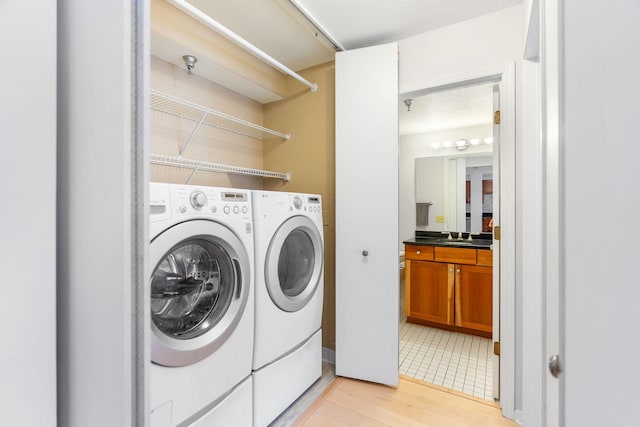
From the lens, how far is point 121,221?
41 centimetres

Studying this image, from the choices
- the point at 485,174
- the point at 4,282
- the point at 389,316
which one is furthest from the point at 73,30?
the point at 485,174

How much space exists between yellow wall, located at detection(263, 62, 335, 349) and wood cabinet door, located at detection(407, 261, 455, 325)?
1117 millimetres

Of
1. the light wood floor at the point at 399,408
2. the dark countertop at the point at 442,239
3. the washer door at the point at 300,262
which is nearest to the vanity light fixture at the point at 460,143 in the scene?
the dark countertop at the point at 442,239

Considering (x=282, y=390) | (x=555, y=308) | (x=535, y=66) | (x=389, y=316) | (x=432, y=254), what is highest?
(x=535, y=66)

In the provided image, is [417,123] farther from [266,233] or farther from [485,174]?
[266,233]

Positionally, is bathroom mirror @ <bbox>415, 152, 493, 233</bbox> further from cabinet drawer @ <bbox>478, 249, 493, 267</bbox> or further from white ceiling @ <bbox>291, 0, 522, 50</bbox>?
white ceiling @ <bbox>291, 0, 522, 50</bbox>

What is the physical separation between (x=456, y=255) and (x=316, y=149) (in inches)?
65.9

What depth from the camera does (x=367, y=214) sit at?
72.8 inches

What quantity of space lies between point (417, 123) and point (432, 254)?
154cm

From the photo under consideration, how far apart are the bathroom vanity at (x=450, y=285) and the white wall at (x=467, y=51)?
1028mm

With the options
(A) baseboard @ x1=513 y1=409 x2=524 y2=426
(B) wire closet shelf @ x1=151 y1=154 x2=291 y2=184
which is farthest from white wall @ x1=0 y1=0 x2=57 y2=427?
(A) baseboard @ x1=513 y1=409 x2=524 y2=426

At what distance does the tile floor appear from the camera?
6.14ft

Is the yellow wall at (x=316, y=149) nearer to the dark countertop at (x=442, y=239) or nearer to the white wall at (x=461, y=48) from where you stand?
the white wall at (x=461, y=48)

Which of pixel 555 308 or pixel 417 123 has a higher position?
pixel 417 123
